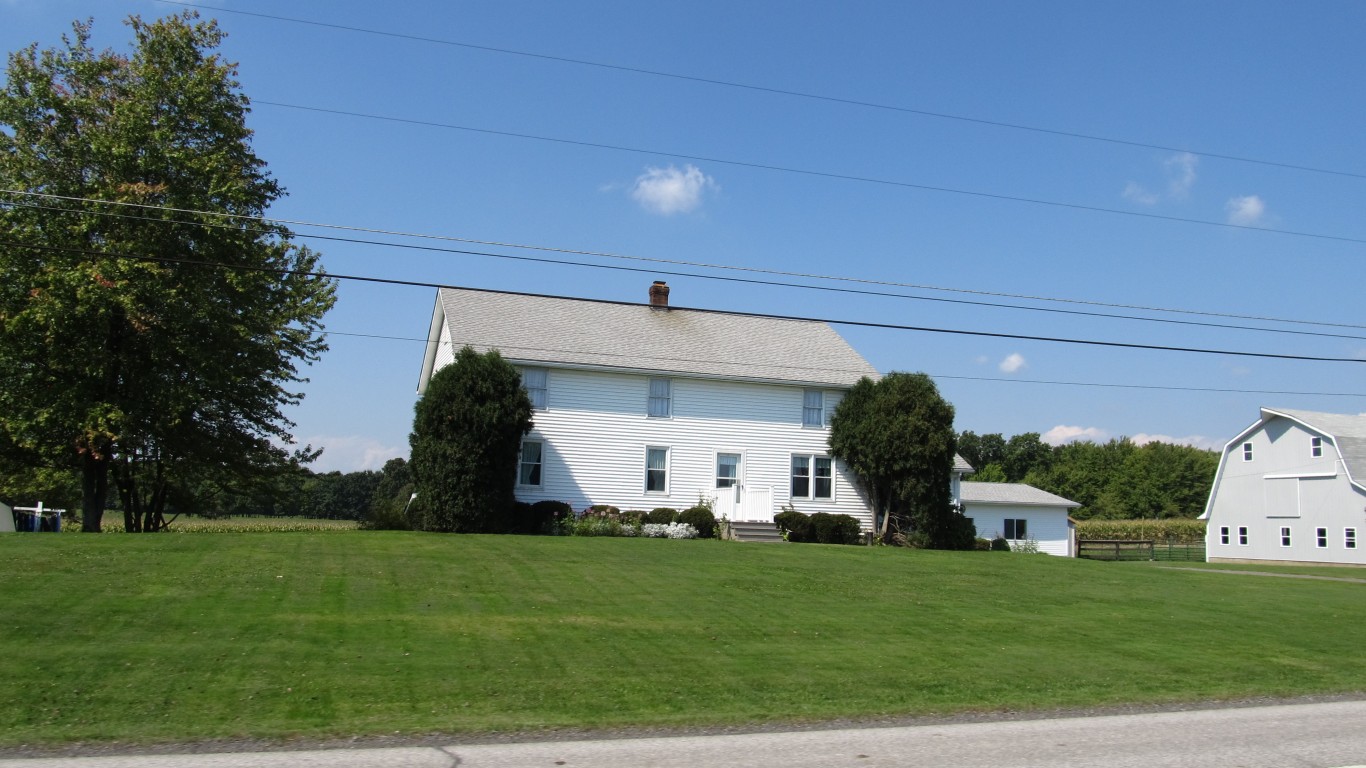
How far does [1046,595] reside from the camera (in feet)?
60.3

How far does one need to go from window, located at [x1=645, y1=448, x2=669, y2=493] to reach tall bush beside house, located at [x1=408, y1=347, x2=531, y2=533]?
5461 millimetres

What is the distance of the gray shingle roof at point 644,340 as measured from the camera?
29922 millimetres

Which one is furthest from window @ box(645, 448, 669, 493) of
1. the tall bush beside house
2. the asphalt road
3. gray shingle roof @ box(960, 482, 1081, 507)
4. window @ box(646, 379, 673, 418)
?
gray shingle roof @ box(960, 482, 1081, 507)

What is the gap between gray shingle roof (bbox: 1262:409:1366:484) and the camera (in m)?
44.9

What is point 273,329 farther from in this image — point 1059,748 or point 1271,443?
point 1271,443

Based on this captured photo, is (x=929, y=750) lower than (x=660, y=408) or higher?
lower

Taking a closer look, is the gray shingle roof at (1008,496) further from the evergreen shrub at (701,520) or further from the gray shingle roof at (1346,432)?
the evergreen shrub at (701,520)

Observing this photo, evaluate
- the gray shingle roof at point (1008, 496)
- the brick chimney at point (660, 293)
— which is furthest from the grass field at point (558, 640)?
the gray shingle roof at point (1008, 496)

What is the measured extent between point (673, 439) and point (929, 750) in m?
22.4

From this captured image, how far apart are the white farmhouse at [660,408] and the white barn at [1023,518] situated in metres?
20.3

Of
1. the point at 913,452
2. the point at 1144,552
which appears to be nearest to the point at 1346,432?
the point at 1144,552

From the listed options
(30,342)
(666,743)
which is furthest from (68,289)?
(666,743)

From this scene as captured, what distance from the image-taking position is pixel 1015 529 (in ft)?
165

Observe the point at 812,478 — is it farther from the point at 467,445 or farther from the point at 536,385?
the point at 467,445
